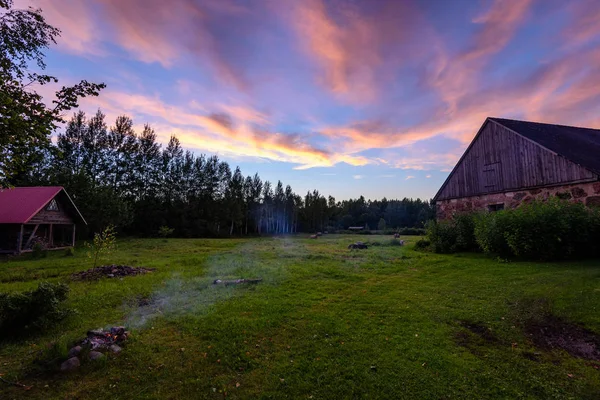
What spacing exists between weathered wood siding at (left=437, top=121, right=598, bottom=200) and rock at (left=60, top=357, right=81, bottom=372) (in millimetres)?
20459

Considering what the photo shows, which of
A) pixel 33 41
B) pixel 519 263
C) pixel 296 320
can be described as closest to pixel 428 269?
pixel 519 263

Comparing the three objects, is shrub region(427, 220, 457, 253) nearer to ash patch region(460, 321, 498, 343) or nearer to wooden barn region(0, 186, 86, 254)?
ash patch region(460, 321, 498, 343)

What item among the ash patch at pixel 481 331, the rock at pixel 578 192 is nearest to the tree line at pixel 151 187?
the rock at pixel 578 192

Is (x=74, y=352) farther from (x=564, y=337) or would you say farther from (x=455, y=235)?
(x=455, y=235)

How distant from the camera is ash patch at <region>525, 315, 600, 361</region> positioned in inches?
188

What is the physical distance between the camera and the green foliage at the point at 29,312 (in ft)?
19.2

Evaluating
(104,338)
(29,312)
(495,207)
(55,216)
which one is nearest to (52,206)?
(55,216)

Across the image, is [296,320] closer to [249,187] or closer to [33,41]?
[33,41]

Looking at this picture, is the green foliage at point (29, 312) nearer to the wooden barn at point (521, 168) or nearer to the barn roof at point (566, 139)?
the wooden barn at point (521, 168)

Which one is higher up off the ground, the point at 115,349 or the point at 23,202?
the point at 23,202

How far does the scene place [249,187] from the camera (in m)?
69.2

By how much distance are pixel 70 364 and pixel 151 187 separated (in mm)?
52576

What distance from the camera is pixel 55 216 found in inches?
984

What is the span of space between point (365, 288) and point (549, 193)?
45.9 feet
